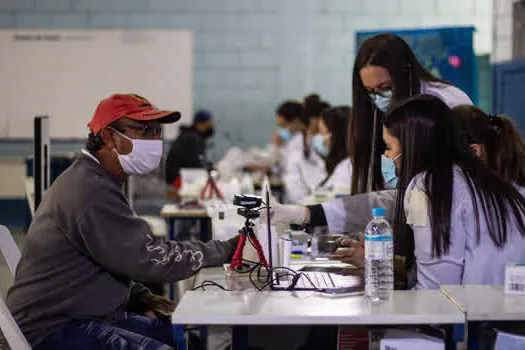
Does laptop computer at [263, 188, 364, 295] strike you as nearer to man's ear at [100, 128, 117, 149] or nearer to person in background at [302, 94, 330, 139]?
man's ear at [100, 128, 117, 149]

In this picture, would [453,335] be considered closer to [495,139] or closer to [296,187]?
[495,139]

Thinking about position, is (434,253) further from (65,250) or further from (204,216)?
(204,216)

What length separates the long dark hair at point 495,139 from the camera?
9.17ft

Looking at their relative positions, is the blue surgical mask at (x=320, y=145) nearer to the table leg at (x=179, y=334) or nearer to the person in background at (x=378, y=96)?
the person in background at (x=378, y=96)

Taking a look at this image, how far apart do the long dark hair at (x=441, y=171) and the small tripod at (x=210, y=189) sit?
2783 millimetres

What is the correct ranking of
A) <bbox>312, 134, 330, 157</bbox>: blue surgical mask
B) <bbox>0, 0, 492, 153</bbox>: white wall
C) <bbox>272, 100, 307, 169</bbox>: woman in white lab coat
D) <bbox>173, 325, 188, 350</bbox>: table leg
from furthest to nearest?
<bbox>0, 0, 492, 153</bbox>: white wall < <bbox>272, 100, 307, 169</bbox>: woman in white lab coat < <bbox>312, 134, 330, 157</bbox>: blue surgical mask < <bbox>173, 325, 188, 350</bbox>: table leg

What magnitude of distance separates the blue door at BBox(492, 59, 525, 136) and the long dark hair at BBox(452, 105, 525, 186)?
2343mm

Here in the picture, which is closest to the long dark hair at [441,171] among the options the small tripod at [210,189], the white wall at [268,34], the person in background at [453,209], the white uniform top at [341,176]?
the person in background at [453,209]

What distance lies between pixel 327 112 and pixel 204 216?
109cm

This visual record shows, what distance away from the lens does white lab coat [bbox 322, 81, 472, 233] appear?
311cm

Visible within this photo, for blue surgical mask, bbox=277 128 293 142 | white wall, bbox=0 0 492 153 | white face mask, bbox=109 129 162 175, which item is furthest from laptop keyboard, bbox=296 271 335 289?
white wall, bbox=0 0 492 153

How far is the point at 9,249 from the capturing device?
2559mm

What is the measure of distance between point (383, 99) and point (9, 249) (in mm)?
1527

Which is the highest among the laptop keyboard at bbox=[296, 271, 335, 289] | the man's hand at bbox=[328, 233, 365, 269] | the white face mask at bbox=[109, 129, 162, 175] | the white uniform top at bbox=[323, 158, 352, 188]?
→ the white face mask at bbox=[109, 129, 162, 175]
